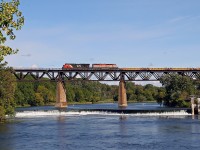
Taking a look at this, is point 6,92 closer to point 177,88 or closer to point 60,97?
point 60,97

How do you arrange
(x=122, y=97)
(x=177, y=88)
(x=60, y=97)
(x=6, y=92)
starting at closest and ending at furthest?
(x=6, y=92) → (x=177, y=88) → (x=122, y=97) → (x=60, y=97)

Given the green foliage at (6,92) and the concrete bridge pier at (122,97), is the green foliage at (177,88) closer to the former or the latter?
the concrete bridge pier at (122,97)

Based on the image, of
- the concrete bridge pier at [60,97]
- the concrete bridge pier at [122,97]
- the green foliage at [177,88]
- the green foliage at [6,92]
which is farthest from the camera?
the concrete bridge pier at [60,97]

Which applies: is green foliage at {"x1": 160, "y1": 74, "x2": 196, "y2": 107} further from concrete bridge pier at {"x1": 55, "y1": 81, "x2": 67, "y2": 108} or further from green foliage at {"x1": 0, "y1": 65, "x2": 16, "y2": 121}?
green foliage at {"x1": 0, "y1": 65, "x2": 16, "y2": 121}

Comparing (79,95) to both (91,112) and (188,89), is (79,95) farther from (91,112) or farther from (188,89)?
(91,112)

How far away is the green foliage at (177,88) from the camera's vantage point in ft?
399

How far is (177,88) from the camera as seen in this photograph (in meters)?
125

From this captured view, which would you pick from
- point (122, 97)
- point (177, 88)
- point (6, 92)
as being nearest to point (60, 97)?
point (122, 97)

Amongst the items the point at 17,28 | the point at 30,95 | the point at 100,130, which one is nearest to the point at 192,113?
the point at 100,130

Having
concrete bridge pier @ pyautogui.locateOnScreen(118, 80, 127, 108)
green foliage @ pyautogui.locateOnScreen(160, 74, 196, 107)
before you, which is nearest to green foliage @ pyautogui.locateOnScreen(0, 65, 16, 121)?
concrete bridge pier @ pyautogui.locateOnScreen(118, 80, 127, 108)

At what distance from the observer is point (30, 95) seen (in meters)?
160

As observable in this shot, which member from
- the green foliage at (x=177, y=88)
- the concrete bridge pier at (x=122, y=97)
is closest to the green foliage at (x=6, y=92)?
the concrete bridge pier at (x=122, y=97)

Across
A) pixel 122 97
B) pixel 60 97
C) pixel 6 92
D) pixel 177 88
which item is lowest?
pixel 122 97

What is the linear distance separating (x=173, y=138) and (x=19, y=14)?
111 feet
